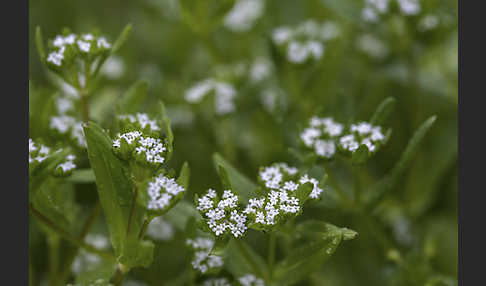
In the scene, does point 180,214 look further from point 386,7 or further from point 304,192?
point 386,7

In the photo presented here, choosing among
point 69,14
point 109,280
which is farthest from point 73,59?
point 69,14

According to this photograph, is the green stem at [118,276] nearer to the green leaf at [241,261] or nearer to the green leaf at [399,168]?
the green leaf at [241,261]

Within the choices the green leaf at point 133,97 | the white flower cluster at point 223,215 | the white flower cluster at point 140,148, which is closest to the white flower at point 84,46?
the green leaf at point 133,97

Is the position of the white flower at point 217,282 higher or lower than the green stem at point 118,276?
lower

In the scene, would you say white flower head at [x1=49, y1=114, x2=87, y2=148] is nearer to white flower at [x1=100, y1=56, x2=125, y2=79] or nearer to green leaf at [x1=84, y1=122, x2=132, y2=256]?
green leaf at [x1=84, y1=122, x2=132, y2=256]

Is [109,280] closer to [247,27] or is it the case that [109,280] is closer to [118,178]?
[118,178]

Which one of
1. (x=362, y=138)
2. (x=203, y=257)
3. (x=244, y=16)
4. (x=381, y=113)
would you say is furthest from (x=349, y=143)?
(x=244, y=16)

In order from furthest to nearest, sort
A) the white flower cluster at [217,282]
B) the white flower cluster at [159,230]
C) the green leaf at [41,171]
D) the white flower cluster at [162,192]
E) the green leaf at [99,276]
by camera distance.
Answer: the white flower cluster at [159,230] < the white flower cluster at [217,282] < the green leaf at [99,276] < the green leaf at [41,171] < the white flower cluster at [162,192]
